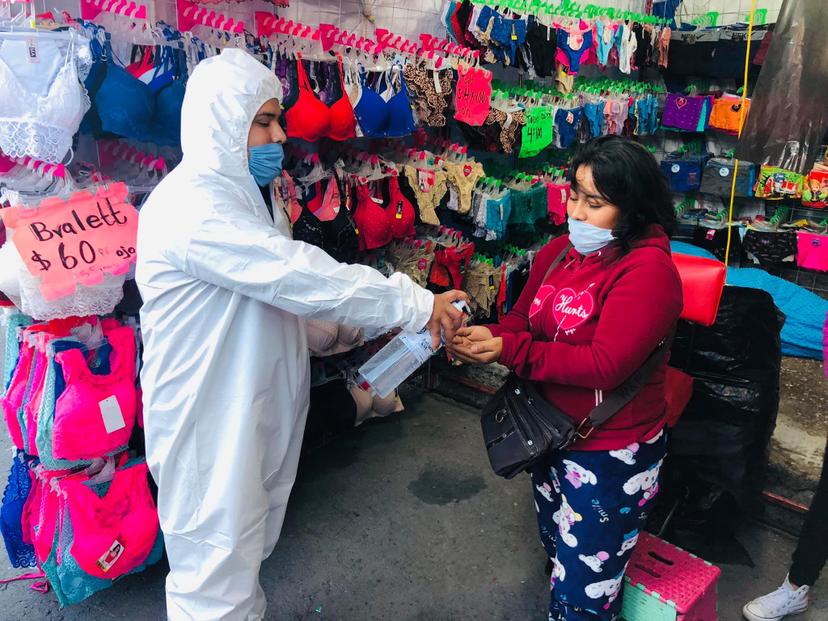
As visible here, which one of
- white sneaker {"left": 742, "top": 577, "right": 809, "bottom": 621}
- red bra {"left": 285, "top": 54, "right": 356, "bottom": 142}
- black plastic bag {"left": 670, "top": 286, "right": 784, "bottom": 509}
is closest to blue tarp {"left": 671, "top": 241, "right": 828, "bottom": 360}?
black plastic bag {"left": 670, "top": 286, "right": 784, "bottom": 509}

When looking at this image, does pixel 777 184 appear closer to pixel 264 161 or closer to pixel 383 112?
pixel 383 112

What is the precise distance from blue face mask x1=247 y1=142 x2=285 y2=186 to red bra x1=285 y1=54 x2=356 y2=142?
1.00 metres

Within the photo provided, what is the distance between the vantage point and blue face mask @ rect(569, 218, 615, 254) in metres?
1.67

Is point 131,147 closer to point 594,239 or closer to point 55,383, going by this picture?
point 55,383

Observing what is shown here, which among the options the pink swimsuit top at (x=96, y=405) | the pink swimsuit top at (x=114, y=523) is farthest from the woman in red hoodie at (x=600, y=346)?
the pink swimsuit top at (x=114, y=523)

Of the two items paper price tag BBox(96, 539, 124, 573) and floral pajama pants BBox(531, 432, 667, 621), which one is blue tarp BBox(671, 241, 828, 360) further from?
paper price tag BBox(96, 539, 124, 573)

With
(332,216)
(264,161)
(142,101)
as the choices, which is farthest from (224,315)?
(332,216)

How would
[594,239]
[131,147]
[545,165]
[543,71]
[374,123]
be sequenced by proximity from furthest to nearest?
[545,165] → [543,71] → [374,123] → [131,147] → [594,239]

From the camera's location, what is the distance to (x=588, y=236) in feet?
5.53

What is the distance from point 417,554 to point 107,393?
4.61ft

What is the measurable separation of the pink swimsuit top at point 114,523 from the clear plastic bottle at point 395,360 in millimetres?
1034

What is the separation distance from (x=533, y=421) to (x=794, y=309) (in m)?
3.95

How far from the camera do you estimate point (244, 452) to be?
1.80 m

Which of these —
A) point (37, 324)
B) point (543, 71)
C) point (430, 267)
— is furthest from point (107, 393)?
point (543, 71)
